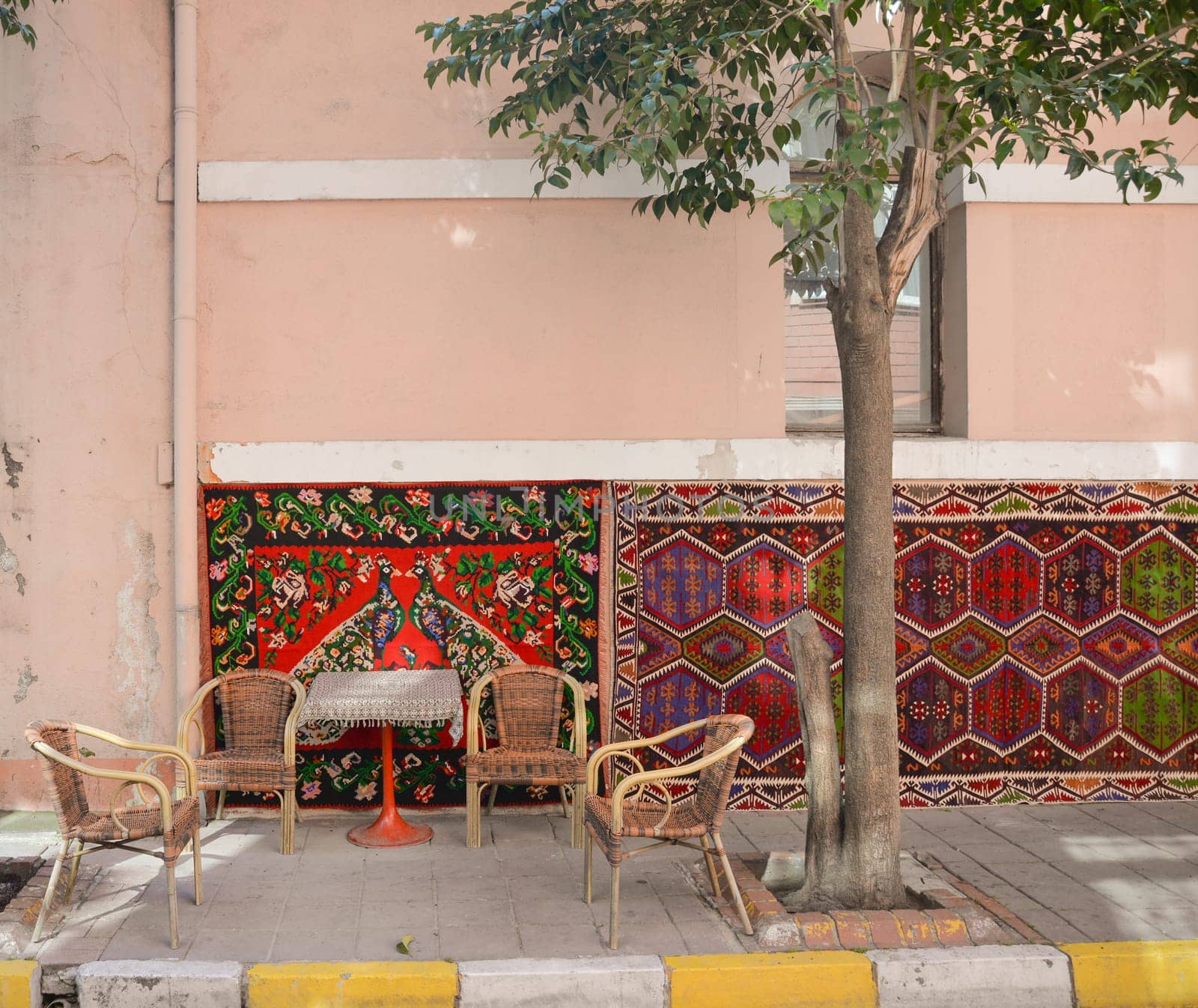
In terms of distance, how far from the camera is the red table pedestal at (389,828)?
19.8 feet

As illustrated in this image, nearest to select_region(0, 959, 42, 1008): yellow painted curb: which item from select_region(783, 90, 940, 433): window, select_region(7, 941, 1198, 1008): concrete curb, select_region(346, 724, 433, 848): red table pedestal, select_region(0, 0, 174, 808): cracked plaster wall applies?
select_region(7, 941, 1198, 1008): concrete curb

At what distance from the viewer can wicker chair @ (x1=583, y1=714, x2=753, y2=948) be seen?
484 centimetres

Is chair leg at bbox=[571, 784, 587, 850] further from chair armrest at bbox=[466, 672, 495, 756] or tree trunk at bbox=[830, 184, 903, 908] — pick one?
tree trunk at bbox=[830, 184, 903, 908]

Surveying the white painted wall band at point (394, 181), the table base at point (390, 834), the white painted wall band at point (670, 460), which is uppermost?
the white painted wall band at point (394, 181)

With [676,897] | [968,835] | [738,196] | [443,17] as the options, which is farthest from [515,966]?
Answer: [443,17]

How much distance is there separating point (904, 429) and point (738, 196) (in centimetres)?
195

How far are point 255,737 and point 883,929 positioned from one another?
3398mm

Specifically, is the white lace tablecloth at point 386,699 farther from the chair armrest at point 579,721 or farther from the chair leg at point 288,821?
the chair armrest at point 579,721

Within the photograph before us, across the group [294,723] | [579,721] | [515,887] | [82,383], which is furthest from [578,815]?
[82,383]

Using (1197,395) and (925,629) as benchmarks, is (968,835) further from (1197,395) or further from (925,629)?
(1197,395)

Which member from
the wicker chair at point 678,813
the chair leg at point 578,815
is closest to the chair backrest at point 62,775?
the wicker chair at point 678,813

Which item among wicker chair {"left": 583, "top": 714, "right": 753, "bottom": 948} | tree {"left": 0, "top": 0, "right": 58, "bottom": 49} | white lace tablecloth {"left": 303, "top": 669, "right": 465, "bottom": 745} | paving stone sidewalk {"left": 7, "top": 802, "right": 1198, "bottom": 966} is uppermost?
tree {"left": 0, "top": 0, "right": 58, "bottom": 49}

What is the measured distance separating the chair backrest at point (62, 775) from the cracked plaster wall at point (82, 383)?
4.68 feet

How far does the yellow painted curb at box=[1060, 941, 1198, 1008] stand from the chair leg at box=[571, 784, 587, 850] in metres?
2.39
